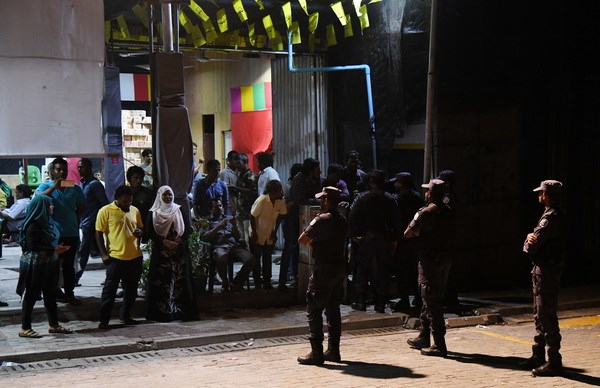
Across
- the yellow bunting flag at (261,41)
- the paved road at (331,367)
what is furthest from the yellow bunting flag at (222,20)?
the paved road at (331,367)

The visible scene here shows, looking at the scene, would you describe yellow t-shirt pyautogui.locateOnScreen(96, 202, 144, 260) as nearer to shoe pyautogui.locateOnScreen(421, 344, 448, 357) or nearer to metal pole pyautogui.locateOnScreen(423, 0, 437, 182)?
shoe pyautogui.locateOnScreen(421, 344, 448, 357)

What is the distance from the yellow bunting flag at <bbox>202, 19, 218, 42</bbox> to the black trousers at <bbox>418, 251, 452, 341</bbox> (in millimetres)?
6108

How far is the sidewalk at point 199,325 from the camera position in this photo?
1052 centimetres

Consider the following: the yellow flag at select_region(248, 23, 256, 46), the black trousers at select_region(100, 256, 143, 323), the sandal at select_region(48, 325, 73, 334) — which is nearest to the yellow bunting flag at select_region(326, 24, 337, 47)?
the yellow flag at select_region(248, 23, 256, 46)

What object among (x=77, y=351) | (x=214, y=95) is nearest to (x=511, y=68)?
(x=77, y=351)

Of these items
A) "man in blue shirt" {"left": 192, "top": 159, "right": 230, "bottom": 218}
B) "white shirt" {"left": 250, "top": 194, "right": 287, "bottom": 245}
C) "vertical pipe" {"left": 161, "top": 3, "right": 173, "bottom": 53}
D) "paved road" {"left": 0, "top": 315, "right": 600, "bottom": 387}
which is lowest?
"paved road" {"left": 0, "top": 315, "right": 600, "bottom": 387}

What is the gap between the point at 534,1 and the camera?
14734 mm

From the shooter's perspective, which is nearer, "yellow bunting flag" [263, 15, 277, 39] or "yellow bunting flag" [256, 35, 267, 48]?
"yellow bunting flag" [263, 15, 277, 39]

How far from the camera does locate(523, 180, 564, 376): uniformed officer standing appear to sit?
9156 millimetres

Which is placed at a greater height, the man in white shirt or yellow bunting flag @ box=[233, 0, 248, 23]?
yellow bunting flag @ box=[233, 0, 248, 23]

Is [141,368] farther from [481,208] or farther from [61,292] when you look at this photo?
[481,208]

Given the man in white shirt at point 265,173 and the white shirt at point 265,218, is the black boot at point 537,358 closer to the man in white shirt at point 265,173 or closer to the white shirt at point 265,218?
the white shirt at point 265,218

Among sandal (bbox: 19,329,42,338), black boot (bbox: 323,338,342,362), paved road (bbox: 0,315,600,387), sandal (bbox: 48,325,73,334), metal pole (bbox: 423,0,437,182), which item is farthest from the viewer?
metal pole (bbox: 423,0,437,182)

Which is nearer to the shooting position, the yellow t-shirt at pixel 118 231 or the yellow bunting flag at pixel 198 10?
the yellow t-shirt at pixel 118 231
